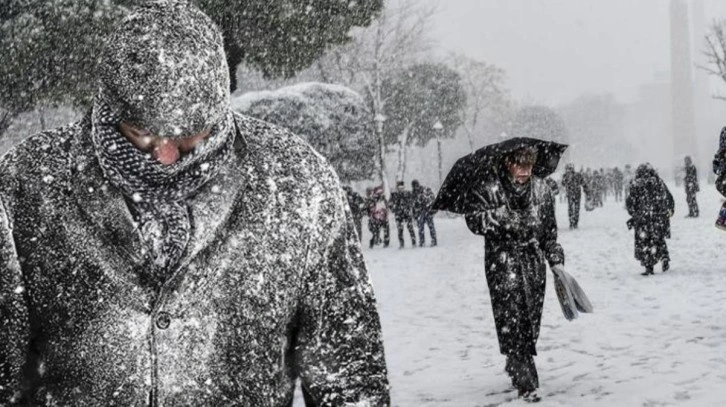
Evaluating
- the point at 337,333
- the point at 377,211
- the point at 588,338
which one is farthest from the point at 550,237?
the point at 377,211

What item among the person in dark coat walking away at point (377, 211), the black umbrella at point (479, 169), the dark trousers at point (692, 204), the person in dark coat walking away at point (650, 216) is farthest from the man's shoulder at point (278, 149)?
the dark trousers at point (692, 204)

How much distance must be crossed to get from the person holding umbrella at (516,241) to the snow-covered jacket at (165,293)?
4.14m

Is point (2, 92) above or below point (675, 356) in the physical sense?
above

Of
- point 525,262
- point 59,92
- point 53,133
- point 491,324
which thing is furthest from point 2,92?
point 53,133

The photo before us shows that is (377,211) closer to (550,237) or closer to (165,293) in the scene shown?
(550,237)

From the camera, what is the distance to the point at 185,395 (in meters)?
1.55

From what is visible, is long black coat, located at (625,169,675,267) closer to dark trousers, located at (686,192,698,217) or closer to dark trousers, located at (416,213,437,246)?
dark trousers, located at (416,213,437,246)

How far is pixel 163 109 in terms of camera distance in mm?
1466

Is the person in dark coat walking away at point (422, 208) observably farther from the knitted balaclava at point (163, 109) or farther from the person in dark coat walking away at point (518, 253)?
the knitted balaclava at point (163, 109)

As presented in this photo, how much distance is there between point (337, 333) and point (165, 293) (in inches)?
14.5

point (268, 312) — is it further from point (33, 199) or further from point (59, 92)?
point (59, 92)

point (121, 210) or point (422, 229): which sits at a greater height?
point (121, 210)

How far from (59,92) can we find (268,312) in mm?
12053

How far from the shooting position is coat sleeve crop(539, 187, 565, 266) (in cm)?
583
